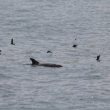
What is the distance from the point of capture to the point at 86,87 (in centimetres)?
4716

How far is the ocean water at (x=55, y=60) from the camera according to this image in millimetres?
A: 43500

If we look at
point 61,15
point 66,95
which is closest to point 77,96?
point 66,95

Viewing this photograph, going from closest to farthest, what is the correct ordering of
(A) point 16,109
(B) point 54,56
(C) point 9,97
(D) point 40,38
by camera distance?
(A) point 16,109 < (C) point 9,97 < (B) point 54,56 < (D) point 40,38

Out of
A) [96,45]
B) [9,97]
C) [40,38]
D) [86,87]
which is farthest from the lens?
[40,38]

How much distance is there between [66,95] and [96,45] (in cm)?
2386

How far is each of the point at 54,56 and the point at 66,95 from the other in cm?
1606

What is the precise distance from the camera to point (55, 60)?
191ft

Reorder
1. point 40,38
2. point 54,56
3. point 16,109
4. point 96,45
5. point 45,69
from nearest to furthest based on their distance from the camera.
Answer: point 16,109 → point 45,69 → point 54,56 → point 96,45 → point 40,38

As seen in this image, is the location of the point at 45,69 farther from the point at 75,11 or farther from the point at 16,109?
the point at 75,11

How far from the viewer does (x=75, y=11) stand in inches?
4281

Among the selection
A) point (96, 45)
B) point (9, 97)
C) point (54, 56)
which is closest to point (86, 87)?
point (9, 97)

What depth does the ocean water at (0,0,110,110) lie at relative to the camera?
1713 inches

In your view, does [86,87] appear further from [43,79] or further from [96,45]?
[96,45]

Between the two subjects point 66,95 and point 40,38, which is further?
point 40,38
